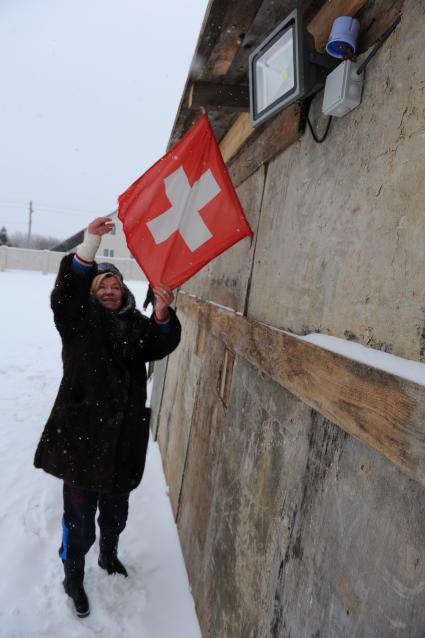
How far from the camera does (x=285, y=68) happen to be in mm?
1673

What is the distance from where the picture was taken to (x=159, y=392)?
5.70 meters

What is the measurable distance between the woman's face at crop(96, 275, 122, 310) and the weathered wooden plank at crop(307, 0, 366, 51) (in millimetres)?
1698

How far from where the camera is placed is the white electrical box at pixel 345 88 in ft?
4.68

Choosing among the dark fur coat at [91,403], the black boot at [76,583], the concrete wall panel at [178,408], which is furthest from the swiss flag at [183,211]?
the black boot at [76,583]

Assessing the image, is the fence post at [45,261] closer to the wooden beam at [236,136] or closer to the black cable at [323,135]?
the wooden beam at [236,136]

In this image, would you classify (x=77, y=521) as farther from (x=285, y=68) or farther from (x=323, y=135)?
(x=285, y=68)

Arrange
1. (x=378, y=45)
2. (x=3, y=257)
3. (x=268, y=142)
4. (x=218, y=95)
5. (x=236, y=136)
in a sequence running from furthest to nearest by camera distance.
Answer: (x=3, y=257) < (x=236, y=136) < (x=218, y=95) < (x=268, y=142) < (x=378, y=45)

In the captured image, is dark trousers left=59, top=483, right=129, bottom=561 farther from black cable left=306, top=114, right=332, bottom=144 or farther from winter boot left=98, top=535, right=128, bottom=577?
black cable left=306, top=114, right=332, bottom=144

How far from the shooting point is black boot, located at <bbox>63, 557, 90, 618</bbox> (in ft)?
8.20

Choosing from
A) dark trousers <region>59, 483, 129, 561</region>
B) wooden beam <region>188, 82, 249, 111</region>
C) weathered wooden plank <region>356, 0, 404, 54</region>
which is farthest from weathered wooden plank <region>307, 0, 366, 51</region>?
dark trousers <region>59, 483, 129, 561</region>

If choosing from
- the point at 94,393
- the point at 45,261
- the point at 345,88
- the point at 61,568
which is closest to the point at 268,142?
the point at 345,88

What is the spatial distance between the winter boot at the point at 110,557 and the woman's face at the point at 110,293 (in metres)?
1.63

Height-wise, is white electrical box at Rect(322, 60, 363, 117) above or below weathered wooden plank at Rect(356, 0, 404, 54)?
below

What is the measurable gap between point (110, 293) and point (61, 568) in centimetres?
195
